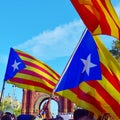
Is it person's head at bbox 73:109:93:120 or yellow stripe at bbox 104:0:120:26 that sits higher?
yellow stripe at bbox 104:0:120:26

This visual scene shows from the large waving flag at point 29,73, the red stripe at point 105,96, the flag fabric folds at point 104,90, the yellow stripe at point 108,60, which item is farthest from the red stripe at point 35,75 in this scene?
the yellow stripe at point 108,60

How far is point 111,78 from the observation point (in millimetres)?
7496

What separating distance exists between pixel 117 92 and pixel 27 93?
159 feet

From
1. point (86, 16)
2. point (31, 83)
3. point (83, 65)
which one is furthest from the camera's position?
point (31, 83)

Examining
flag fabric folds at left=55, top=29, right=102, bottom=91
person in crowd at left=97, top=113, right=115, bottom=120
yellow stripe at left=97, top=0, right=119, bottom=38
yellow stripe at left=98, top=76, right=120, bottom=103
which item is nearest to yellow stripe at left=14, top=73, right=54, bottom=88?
flag fabric folds at left=55, top=29, right=102, bottom=91

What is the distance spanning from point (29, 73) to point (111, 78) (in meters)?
4.28

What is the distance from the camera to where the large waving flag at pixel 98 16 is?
21.9ft

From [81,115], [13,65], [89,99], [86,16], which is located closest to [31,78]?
[13,65]

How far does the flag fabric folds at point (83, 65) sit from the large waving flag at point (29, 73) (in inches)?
97.6

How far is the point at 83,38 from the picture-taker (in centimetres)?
831

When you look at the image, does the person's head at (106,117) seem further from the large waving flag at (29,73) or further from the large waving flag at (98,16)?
the large waving flag at (29,73)

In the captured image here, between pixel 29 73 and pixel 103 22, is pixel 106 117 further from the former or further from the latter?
pixel 29 73

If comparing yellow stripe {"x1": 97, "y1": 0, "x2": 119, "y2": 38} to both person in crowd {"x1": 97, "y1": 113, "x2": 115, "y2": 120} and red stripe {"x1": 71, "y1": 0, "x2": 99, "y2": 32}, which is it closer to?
red stripe {"x1": 71, "y1": 0, "x2": 99, "y2": 32}

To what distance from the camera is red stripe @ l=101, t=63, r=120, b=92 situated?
24.3 feet
